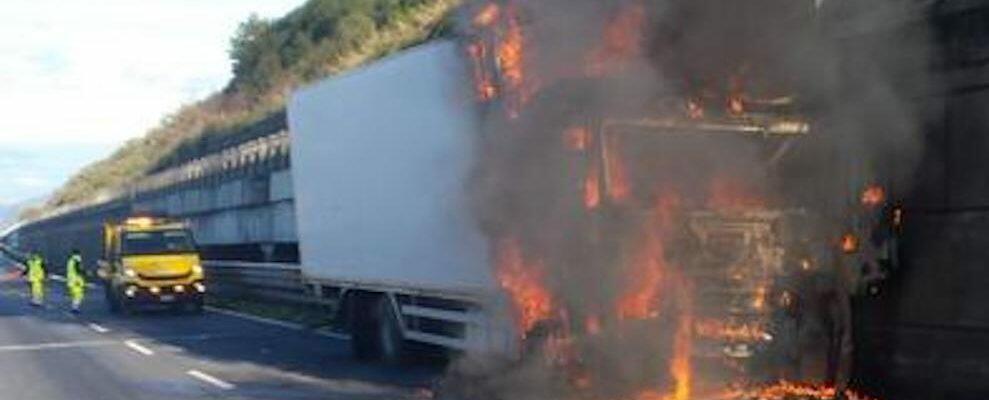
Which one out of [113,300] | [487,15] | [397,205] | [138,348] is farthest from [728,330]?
[113,300]

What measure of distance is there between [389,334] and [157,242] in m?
15.4

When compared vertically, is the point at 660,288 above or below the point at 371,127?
below

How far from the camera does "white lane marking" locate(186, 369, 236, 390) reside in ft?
47.1

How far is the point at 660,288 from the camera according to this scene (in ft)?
35.3

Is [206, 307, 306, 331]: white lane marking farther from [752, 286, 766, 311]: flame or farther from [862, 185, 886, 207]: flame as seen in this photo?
[862, 185, 886, 207]: flame

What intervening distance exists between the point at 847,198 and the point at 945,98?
1.18m

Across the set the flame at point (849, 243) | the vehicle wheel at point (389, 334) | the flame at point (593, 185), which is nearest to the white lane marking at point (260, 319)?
the vehicle wheel at point (389, 334)

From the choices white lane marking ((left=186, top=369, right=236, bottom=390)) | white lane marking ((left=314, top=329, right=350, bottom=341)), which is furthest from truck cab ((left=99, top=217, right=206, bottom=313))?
white lane marking ((left=186, top=369, right=236, bottom=390))

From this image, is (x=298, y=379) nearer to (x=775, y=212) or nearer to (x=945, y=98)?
(x=775, y=212)

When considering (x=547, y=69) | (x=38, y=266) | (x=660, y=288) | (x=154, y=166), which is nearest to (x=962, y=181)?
(x=660, y=288)

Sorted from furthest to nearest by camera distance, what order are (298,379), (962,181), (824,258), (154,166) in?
(154,166) → (298,379) → (824,258) → (962,181)

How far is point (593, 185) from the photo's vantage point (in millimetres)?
10664

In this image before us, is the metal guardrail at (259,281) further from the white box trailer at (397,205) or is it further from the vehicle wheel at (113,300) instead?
the white box trailer at (397,205)

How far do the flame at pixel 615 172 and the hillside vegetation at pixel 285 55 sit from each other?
83.0 feet
